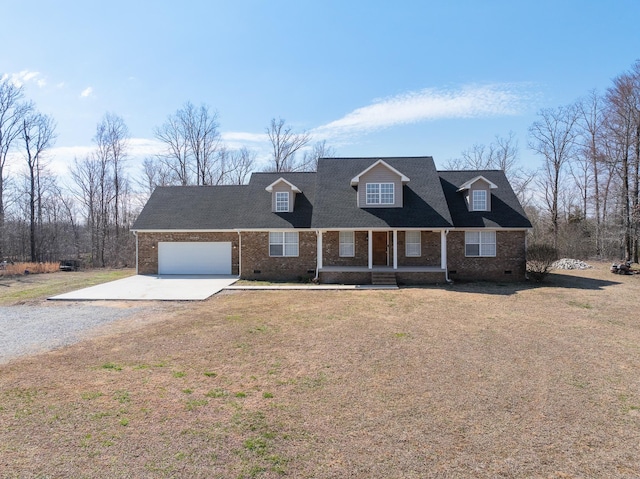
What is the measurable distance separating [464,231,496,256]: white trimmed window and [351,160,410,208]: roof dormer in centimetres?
398

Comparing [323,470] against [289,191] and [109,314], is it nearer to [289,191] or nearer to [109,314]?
[109,314]

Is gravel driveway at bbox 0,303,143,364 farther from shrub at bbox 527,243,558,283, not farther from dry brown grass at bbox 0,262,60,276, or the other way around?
shrub at bbox 527,243,558,283

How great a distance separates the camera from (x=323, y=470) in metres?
3.71

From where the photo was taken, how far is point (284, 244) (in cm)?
1927

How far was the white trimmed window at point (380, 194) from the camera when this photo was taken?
19.2 m

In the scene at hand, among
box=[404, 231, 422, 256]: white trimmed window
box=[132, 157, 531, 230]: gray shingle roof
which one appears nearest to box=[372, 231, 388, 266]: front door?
box=[404, 231, 422, 256]: white trimmed window

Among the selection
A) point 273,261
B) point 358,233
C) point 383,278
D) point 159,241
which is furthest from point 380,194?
point 159,241

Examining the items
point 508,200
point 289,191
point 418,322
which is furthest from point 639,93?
point 418,322

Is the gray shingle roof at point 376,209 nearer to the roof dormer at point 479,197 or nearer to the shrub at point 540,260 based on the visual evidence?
the roof dormer at point 479,197

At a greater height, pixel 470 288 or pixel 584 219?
pixel 584 219

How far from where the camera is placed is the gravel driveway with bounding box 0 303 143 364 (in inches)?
318

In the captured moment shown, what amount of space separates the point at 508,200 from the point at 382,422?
18.6 metres

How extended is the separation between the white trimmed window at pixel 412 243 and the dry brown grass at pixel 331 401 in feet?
30.7

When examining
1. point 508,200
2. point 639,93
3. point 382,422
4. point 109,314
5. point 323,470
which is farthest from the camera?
point 639,93
